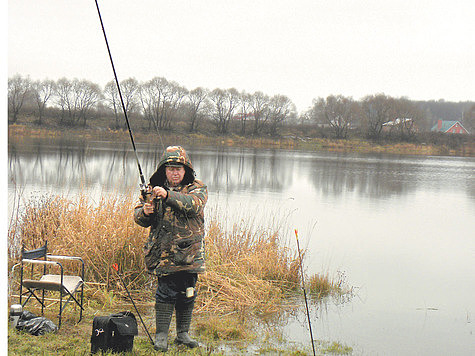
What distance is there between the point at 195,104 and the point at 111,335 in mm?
54436

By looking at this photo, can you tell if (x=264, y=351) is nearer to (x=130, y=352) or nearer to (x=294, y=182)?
(x=130, y=352)

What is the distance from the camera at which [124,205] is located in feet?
21.1

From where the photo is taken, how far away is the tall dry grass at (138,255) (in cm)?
539

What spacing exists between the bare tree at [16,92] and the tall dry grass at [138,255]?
3212 centimetres

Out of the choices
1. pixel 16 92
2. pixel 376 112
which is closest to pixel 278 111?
pixel 376 112

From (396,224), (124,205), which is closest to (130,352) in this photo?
(124,205)

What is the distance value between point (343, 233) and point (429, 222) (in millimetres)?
3550

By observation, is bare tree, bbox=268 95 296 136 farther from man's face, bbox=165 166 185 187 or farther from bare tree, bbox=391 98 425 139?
man's face, bbox=165 166 185 187

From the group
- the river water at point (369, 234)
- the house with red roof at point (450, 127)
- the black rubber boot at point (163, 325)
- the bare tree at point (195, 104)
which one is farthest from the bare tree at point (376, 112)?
the black rubber boot at point (163, 325)

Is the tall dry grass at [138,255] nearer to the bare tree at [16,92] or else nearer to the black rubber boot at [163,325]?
the black rubber boot at [163,325]

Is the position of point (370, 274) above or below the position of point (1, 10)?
below

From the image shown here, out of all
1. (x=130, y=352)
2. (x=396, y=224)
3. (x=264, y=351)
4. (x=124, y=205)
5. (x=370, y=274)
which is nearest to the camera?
(x=130, y=352)

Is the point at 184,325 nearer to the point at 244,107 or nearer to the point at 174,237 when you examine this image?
the point at 174,237

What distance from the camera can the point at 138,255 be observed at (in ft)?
18.2
